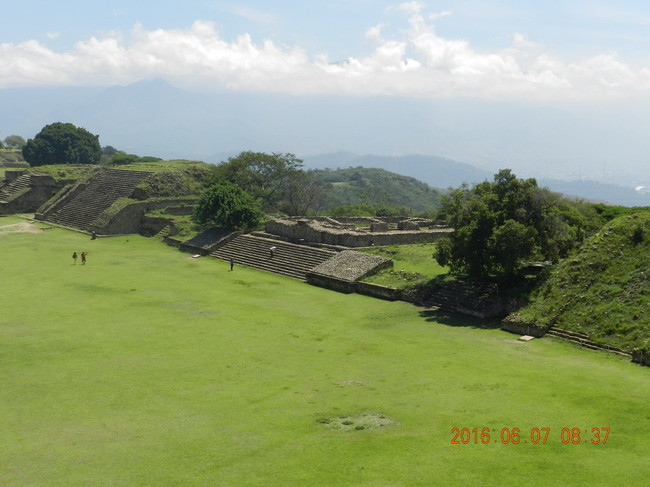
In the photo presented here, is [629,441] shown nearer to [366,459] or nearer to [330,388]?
[366,459]

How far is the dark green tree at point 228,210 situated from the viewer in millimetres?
48531

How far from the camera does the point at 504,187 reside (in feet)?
101

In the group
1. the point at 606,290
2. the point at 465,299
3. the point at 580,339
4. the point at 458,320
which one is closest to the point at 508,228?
the point at 465,299

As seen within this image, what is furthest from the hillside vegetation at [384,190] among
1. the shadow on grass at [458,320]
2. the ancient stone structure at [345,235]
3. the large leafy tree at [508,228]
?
the shadow on grass at [458,320]

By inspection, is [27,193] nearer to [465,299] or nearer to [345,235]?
[345,235]

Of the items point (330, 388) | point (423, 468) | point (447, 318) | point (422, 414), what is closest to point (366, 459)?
point (423, 468)

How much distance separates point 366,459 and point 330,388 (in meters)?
5.23

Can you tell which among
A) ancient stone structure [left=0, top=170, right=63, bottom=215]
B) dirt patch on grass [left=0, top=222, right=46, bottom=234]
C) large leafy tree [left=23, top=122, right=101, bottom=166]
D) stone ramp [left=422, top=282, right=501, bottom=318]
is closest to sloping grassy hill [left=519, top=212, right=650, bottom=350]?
stone ramp [left=422, top=282, right=501, bottom=318]

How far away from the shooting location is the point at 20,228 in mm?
55500

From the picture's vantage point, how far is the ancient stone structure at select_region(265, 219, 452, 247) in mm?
41500

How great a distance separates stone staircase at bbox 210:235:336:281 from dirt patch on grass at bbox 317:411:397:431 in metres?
22.4

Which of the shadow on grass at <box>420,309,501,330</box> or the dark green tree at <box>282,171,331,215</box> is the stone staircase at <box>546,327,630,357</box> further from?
the dark green tree at <box>282,171,331,215</box>

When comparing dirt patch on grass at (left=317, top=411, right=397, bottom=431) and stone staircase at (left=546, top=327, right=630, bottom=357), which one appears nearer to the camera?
dirt patch on grass at (left=317, top=411, right=397, bottom=431)

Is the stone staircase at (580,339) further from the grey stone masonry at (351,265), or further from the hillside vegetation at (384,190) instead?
the hillside vegetation at (384,190)
